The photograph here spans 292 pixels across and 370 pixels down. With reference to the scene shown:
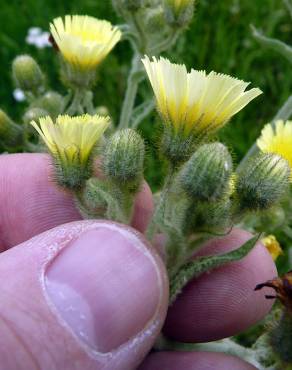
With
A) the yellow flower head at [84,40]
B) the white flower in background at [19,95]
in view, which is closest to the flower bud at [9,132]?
the yellow flower head at [84,40]

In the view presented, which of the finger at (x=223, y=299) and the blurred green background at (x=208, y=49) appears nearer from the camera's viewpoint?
the finger at (x=223, y=299)

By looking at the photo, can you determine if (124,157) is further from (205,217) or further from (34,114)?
(34,114)

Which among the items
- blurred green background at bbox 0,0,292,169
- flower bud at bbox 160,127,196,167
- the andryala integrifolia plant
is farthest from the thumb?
blurred green background at bbox 0,0,292,169

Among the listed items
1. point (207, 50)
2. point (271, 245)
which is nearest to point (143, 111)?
point (271, 245)

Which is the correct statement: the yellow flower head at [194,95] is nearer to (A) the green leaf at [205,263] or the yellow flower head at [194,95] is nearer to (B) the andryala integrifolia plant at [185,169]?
(B) the andryala integrifolia plant at [185,169]

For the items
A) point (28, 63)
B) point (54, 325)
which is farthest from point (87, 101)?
point (54, 325)

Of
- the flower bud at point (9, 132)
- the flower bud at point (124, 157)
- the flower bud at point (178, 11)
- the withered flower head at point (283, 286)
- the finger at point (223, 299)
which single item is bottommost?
the finger at point (223, 299)
